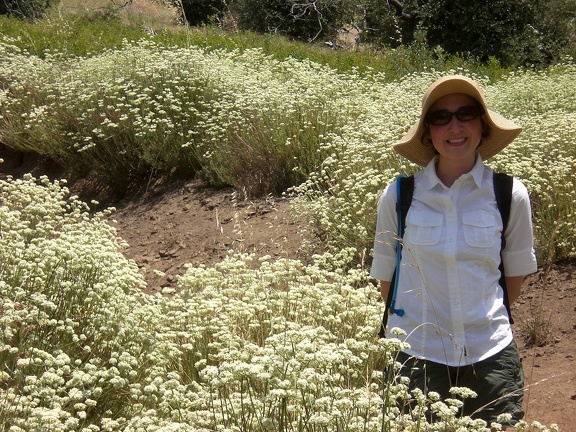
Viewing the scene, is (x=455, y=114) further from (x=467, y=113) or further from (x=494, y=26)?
(x=494, y=26)

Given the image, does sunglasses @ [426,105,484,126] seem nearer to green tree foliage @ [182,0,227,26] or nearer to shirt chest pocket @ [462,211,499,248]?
shirt chest pocket @ [462,211,499,248]

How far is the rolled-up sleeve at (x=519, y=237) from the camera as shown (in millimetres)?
2814

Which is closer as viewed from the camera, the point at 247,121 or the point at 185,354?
the point at 185,354

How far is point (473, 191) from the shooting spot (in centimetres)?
285

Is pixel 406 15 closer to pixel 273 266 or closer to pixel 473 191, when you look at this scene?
pixel 273 266

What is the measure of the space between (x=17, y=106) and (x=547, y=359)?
711 centimetres

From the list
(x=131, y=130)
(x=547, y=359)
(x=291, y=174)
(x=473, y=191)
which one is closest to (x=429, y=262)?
(x=473, y=191)

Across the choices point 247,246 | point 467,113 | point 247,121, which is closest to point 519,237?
point 467,113

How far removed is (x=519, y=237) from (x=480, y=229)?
160 mm

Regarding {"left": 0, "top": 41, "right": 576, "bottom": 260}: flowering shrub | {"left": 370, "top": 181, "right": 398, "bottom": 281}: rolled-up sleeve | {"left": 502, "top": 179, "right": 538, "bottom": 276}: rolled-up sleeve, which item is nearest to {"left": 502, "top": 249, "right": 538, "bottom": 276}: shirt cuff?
{"left": 502, "top": 179, "right": 538, "bottom": 276}: rolled-up sleeve

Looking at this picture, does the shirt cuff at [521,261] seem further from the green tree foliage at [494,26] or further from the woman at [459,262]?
the green tree foliage at [494,26]

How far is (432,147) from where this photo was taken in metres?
A: 3.07

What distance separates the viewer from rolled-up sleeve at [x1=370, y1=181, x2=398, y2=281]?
2932 millimetres

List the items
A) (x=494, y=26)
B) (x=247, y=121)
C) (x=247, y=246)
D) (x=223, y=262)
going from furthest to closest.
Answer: (x=494, y=26), (x=247, y=121), (x=247, y=246), (x=223, y=262)
